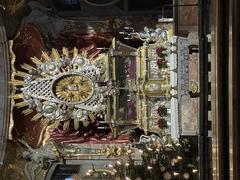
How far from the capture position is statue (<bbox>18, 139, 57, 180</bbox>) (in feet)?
43.5

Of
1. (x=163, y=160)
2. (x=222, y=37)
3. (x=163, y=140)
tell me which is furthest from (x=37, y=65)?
(x=222, y=37)

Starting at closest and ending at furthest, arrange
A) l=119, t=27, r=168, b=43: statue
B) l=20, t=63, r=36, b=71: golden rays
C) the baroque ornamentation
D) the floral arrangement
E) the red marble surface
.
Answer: the floral arrangement → l=119, t=27, r=168, b=43: statue → the baroque ornamentation → l=20, t=63, r=36, b=71: golden rays → the red marble surface

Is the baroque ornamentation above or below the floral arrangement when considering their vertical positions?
below

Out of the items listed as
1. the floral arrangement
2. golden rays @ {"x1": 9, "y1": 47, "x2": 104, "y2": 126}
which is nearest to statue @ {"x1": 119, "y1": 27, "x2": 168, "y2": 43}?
the floral arrangement

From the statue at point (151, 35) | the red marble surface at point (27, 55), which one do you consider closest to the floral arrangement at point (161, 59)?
the statue at point (151, 35)

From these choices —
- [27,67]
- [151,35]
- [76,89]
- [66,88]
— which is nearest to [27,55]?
[27,67]

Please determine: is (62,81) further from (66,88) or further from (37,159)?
(37,159)

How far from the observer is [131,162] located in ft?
36.2

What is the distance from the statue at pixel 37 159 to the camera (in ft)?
43.5

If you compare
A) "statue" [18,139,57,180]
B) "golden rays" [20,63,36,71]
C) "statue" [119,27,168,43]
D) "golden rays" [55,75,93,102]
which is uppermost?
"statue" [119,27,168,43]

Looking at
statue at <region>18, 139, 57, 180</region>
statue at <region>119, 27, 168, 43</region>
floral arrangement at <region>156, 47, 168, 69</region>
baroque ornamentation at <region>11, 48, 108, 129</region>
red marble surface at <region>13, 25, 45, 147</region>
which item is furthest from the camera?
red marble surface at <region>13, 25, 45, 147</region>

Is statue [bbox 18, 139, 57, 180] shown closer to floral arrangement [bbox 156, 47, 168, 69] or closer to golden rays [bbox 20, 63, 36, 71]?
golden rays [bbox 20, 63, 36, 71]

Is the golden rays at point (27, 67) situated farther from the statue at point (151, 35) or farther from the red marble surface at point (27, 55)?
the statue at point (151, 35)

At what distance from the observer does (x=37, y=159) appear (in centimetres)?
1329
